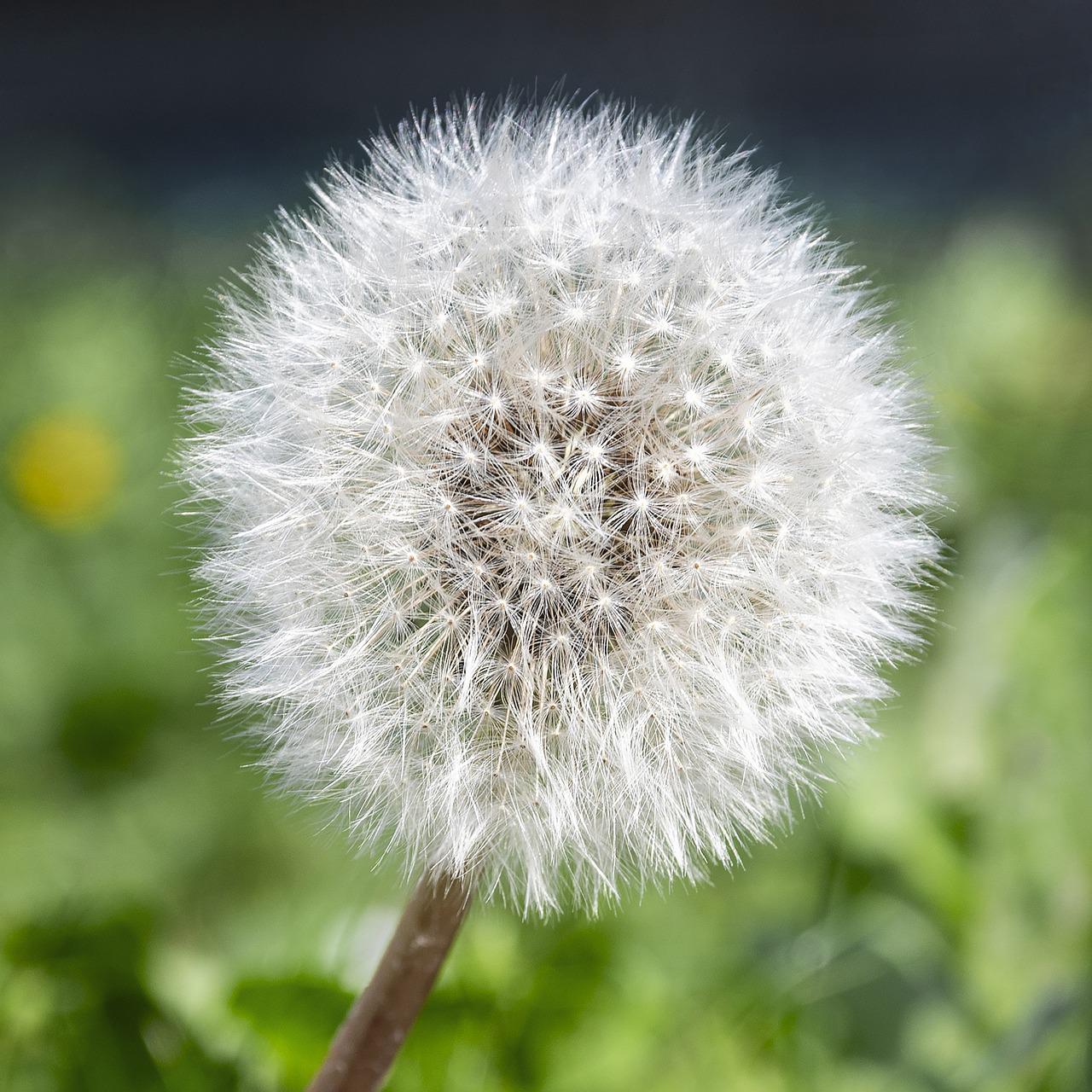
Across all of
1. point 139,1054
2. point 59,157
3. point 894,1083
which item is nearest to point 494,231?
point 139,1054

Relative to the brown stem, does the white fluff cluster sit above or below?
above

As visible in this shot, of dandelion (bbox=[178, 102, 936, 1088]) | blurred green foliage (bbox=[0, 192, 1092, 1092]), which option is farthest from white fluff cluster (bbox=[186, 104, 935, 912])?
blurred green foliage (bbox=[0, 192, 1092, 1092])

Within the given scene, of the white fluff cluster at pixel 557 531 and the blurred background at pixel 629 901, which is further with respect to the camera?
the blurred background at pixel 629 901

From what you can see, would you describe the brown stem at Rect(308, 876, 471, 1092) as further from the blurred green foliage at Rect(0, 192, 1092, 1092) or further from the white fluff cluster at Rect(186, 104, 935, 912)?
the blurred green foliage at Rect(0, 192, 1092, 1092)

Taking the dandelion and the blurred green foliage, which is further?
the blurred green foliage

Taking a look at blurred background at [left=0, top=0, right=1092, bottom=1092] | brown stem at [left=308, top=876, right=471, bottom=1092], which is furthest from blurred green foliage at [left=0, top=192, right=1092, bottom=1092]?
brown stem at [left=308, top=876, right=471, bottom=1092]

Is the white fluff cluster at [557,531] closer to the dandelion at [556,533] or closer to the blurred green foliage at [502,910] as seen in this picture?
the dandelion at [556,533]

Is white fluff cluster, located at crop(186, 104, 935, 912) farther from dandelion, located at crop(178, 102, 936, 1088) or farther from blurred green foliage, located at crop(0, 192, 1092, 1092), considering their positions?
blurred green foliage, located at crop(0, 192, 1092, 1092)

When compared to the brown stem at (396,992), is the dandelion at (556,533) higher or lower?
higher

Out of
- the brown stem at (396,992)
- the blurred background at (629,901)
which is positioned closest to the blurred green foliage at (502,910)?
the blurred background at (629,901)
